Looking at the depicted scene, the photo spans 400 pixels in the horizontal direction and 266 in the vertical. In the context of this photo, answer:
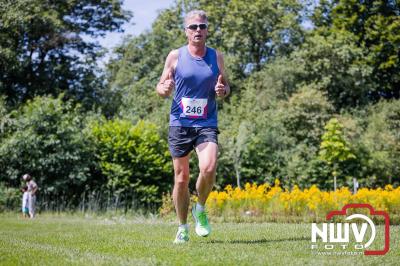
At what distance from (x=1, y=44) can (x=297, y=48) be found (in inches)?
696

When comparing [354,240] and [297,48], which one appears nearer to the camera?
[354,240]

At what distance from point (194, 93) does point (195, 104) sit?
13 centimetres

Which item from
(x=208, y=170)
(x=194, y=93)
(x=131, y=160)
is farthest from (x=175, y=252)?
(x=131, y=160)

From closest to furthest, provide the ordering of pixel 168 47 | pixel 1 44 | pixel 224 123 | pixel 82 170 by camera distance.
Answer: pixel 82 170, pixel 1 44, pixel 224 123, pixel 168 47

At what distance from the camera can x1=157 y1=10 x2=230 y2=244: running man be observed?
6570 millimetres

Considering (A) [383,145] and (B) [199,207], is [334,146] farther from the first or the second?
(B) [199,207]

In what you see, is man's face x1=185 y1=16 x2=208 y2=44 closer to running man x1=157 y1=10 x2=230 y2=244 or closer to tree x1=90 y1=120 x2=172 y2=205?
running man x1=157 y1=10 x2=230 y2=244

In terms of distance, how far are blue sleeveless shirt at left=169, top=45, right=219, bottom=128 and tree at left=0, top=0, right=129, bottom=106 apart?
22149 mm

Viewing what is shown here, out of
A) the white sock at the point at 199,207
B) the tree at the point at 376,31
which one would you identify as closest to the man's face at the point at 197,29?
the white sock at the point at 199,207

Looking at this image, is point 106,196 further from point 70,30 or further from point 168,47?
point 168,47

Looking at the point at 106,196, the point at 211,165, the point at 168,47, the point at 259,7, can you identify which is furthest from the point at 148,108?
the point at 211,165

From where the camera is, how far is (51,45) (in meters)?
29.3

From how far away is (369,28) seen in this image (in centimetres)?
3744

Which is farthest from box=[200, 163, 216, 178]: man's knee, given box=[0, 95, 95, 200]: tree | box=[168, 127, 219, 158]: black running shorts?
box=[0, 95, 95, 200]: tree
